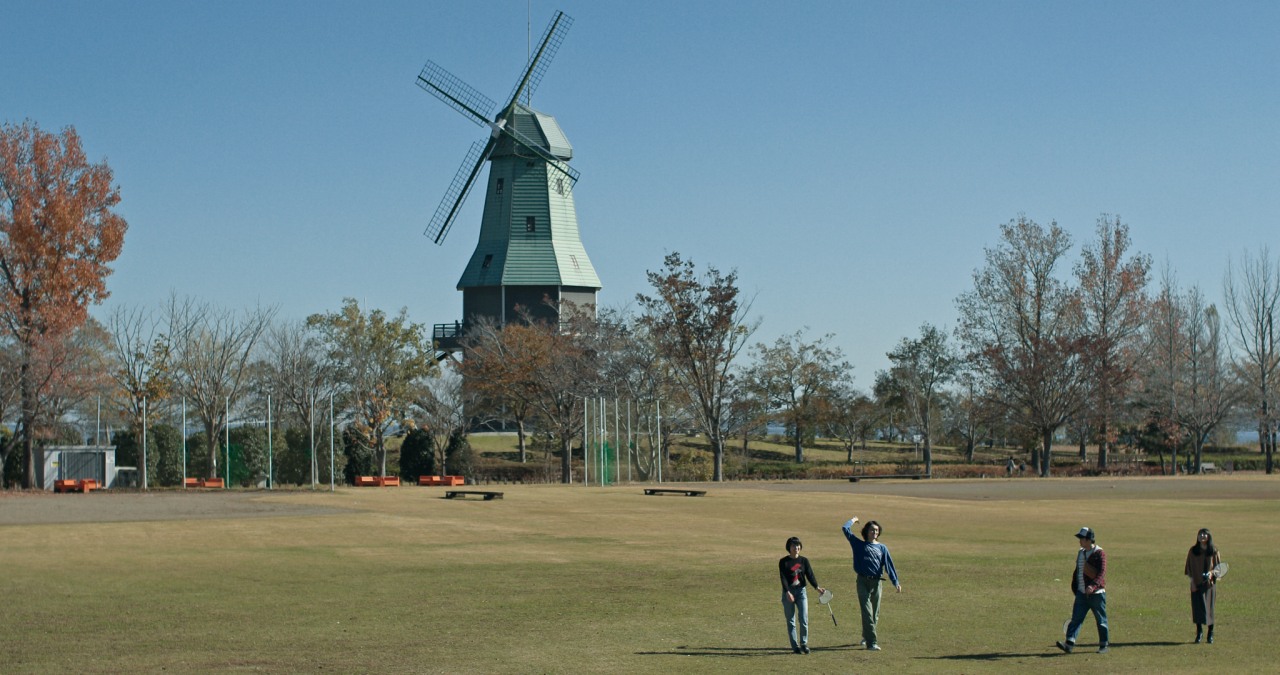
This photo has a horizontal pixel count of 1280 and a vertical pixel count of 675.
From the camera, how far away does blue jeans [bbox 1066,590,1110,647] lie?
16375 mm

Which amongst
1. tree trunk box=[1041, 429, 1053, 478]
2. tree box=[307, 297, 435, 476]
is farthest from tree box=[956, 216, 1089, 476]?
tree box=[307, 297, 435, 476]

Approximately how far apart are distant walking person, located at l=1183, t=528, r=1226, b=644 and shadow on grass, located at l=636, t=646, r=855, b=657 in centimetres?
462

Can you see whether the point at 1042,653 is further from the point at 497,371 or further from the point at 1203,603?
the point at 497,371

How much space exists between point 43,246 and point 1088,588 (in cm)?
5199

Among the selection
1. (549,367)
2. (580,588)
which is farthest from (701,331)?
(580,588)

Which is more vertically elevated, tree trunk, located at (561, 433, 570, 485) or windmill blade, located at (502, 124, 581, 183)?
windmill blade, located at (502, 124, 581, 183)

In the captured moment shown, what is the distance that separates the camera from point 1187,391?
84750mm

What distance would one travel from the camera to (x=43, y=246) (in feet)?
187

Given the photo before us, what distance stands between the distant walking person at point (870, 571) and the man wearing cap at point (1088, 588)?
2.22m

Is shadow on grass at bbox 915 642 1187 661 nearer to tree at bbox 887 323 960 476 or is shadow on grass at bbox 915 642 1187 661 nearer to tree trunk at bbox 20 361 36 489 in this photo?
tree trunk at bbox 20 361 36 489

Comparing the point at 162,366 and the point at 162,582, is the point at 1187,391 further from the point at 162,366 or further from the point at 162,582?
the point at 162,582

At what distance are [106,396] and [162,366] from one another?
313 centimetres

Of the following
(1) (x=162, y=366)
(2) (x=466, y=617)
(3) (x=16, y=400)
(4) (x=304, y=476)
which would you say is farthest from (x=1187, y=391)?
(2) (x=466, y=617)

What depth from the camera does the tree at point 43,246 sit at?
56625 mm
